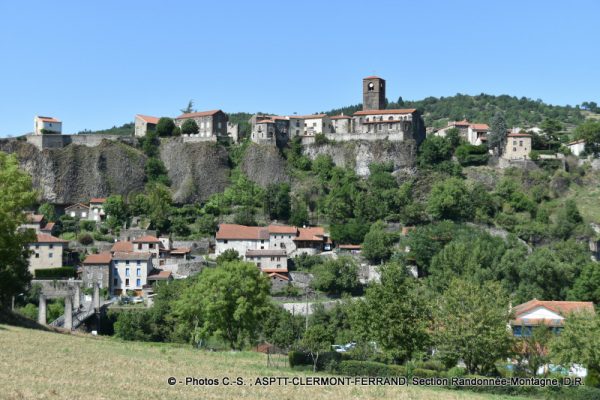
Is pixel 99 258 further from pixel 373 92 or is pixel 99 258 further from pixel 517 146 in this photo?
pixel 517 146

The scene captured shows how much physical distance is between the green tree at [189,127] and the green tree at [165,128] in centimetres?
127

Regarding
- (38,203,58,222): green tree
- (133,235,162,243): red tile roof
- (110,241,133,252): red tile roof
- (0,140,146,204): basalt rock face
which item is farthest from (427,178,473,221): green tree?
(38,203,58,222): green tree

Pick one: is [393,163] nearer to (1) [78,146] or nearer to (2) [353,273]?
(2) [353,273]

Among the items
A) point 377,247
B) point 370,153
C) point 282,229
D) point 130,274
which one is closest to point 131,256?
point 130,274

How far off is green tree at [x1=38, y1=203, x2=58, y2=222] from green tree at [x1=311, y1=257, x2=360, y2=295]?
29.2 meters

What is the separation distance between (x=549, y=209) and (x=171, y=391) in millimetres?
65847

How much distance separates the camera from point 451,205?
82.4 metres

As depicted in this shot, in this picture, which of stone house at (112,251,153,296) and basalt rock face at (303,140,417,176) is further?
basalt rock face at (303,140,417,176)

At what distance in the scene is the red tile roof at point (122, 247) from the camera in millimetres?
75262

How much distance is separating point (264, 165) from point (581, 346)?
5912cm

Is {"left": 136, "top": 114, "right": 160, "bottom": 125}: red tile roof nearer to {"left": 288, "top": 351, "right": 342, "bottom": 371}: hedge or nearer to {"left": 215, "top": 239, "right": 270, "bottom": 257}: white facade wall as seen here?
{"left": 215, "top": 239, "right": 270, "bottom": 257}: white facade wall

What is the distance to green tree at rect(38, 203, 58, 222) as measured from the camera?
8456 centimetres

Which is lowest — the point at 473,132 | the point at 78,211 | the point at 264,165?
the point at 78,211

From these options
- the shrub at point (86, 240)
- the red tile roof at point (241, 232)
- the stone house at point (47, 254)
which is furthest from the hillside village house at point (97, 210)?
the red tile roof at point (241, 232)
